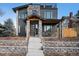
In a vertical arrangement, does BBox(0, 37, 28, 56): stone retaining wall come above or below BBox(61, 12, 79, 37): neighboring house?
below

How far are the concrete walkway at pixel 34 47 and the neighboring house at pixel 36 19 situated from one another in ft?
0.23

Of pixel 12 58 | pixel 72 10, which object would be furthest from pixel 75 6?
pixel 12 58

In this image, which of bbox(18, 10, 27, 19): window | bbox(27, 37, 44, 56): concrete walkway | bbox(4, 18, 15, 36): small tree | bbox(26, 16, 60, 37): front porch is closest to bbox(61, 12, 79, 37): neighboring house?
bbox(26, 16, 60, 37): front porch

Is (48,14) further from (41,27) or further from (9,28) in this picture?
(9,28)

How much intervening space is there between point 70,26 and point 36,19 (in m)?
0.41

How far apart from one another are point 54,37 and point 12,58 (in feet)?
1.85

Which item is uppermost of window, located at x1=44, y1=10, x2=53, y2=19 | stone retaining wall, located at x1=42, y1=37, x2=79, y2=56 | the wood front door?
window, located at x1=44, y1=10, x2=53, y2=19

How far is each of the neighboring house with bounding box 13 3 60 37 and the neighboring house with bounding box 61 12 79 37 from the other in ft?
0.30

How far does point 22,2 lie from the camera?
14578 mm

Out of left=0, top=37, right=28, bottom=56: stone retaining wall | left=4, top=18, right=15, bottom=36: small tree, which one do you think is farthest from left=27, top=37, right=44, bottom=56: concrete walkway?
left=4, top=18, right=15, bottom=36: small tree

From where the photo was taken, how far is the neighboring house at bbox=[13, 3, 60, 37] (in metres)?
14.6

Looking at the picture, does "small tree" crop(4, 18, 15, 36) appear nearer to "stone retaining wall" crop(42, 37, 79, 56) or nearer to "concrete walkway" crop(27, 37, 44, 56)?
"concrete walkway" crop(27, 37, 44, 56)

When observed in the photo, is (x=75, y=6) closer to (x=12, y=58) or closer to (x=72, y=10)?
(x=72, y=10)

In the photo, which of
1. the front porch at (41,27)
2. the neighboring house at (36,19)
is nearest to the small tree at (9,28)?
the neighboring house at (36,19)
